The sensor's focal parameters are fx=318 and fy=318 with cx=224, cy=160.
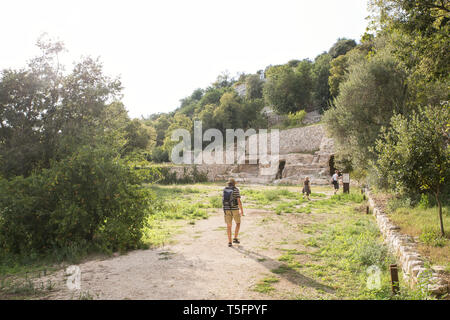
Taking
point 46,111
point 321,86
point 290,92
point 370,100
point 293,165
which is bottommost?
point 293,165

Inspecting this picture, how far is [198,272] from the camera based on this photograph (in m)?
6.67

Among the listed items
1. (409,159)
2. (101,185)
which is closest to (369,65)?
(409,159)

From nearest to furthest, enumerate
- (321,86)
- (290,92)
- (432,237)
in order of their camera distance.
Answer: (432,237), (321,86), (290,92)

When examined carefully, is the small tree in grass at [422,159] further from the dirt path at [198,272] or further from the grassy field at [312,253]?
the dirt path at [198,272]

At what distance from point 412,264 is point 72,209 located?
26.0ft

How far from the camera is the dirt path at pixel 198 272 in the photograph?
18.3 ft

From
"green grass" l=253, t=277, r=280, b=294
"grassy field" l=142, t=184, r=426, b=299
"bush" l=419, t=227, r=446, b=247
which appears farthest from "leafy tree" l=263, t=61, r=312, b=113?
"green grass" l=253, t=277, r=280, b=294

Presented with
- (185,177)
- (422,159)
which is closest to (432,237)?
(422,159)

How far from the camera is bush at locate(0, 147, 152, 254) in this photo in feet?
27.6

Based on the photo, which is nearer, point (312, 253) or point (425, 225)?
point (312, 253)

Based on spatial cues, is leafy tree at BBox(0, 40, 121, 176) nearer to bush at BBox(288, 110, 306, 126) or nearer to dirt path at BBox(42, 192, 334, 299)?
dirt path at BBox(42, 192, 334, 299)

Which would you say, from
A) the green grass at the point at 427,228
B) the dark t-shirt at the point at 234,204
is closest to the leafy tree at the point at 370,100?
the green grass at the point at 427,228

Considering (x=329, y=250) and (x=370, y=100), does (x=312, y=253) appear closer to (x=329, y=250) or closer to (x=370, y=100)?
(x=329, y=250)
